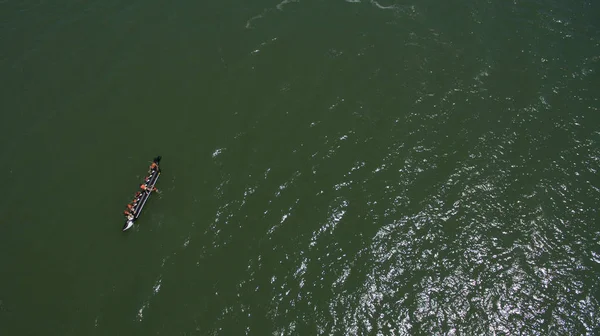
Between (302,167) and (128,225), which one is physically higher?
(302,167)

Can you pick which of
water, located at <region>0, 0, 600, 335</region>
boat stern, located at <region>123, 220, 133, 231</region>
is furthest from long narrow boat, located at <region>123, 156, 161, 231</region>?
water, located at <region>0, 0, 600, 335</region>

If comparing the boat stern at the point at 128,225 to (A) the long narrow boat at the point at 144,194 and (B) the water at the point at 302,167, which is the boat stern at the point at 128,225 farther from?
(B) the water at the point at 302,167

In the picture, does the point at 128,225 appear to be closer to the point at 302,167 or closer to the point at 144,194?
the point at 144,194

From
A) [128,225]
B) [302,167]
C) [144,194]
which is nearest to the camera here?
[128,225]

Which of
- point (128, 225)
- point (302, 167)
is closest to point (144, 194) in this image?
point (128, 225)

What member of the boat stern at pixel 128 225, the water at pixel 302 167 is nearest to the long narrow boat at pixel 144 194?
the boat stern at pixel 128 225

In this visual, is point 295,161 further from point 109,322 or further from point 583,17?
point 583,17
